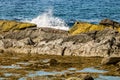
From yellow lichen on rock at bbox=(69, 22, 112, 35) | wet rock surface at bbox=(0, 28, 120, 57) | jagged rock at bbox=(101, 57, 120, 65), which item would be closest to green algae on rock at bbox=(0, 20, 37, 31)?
wet rock surface at bbox=(0, 28, 120, 57)

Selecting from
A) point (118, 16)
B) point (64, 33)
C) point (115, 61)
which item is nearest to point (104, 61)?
point (115, 61)

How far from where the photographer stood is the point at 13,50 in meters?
47.5

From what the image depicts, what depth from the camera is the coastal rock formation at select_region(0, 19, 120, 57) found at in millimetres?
43906

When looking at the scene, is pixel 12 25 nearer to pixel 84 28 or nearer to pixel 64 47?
pixel 84 28

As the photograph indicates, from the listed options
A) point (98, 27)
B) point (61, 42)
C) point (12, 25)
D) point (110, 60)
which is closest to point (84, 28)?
point (98, 27)

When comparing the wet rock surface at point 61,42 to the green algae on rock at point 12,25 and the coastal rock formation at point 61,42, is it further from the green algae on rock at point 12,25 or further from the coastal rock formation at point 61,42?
the green algae on rock at point 12,25

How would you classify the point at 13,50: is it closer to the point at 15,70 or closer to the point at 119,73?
the point at 15,70

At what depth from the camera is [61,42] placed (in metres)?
46.1

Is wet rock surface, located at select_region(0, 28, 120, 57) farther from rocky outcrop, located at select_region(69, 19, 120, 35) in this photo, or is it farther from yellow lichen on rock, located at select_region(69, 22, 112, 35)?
rocky outcrop, located at select_region(69, 19, 120, 35)

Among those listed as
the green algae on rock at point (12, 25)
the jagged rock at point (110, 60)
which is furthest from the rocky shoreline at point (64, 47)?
the green algae on rock at point (12, 25)

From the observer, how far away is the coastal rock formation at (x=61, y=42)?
4391 centimetres

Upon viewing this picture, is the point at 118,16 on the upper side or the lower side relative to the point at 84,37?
lower

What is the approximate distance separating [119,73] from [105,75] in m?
1.43

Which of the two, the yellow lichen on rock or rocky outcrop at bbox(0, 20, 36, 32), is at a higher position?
the yellow lichen on rock
